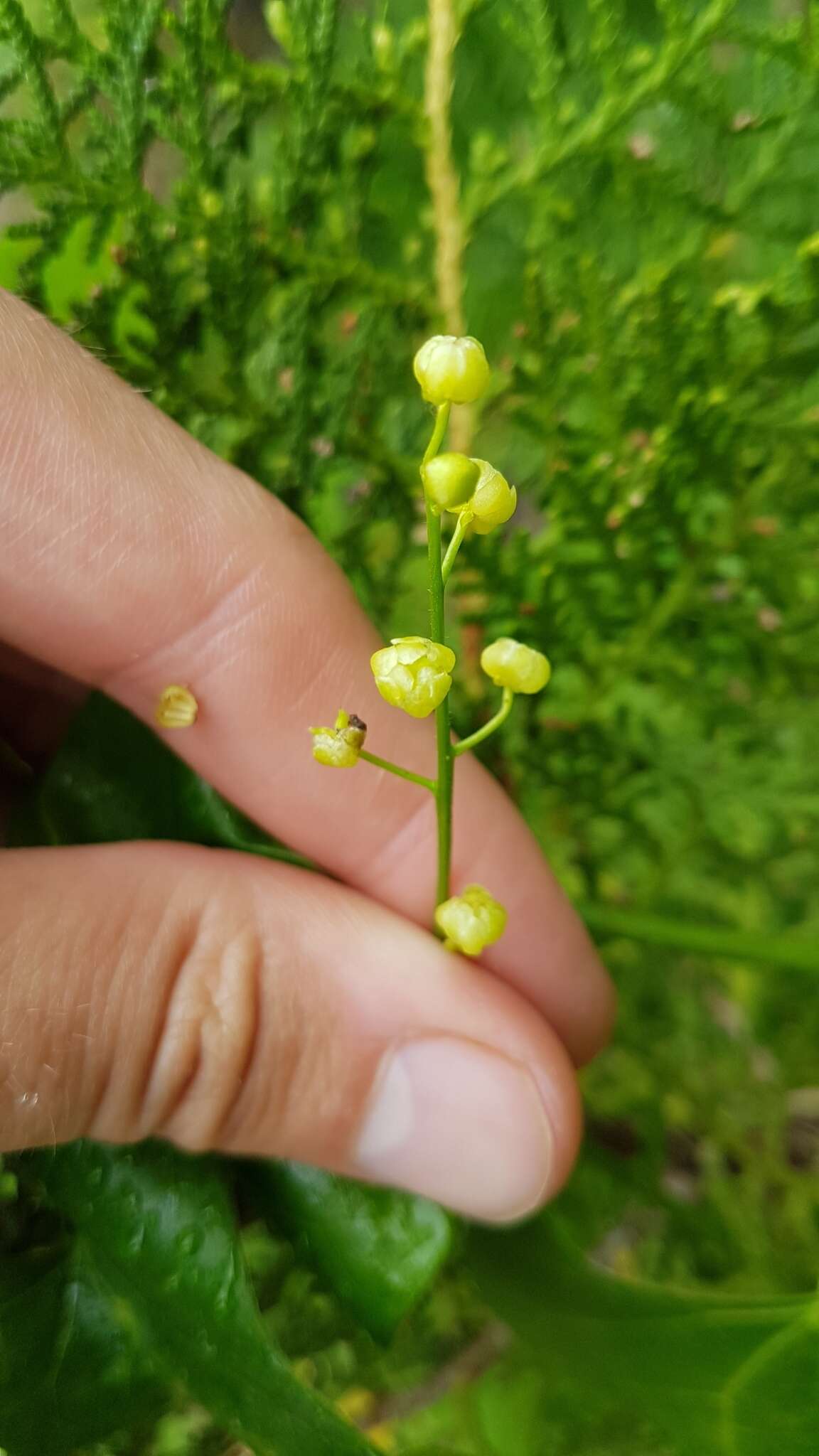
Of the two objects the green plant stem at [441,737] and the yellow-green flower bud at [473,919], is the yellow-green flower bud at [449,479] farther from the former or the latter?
the yellow-green flower bud at [473,919]

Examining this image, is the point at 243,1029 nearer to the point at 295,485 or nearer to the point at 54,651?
the point at 54,651

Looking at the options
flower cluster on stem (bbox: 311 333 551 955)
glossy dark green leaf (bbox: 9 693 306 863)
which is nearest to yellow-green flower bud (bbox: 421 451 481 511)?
flower cluster on stem (bbox: 311 333 551 955)

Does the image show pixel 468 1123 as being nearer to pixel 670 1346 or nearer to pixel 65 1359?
pixel 670 1346

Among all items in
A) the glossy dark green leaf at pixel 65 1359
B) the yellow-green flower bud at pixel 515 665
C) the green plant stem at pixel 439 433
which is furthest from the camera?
the glossy dark green leaf at pixel 65 1359

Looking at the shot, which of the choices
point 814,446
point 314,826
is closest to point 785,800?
point 814,446

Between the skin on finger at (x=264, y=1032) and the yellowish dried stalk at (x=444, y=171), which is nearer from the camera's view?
the skin on finger at (x=264, y=1032)

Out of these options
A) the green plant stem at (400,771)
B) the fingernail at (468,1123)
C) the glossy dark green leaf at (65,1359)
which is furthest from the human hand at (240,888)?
the green plant stem at (400,771)

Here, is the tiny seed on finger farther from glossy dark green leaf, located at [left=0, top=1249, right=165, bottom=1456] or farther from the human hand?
glossy dark green leaf, located at [left=0, top=1249, right=165, bottom=1456]
